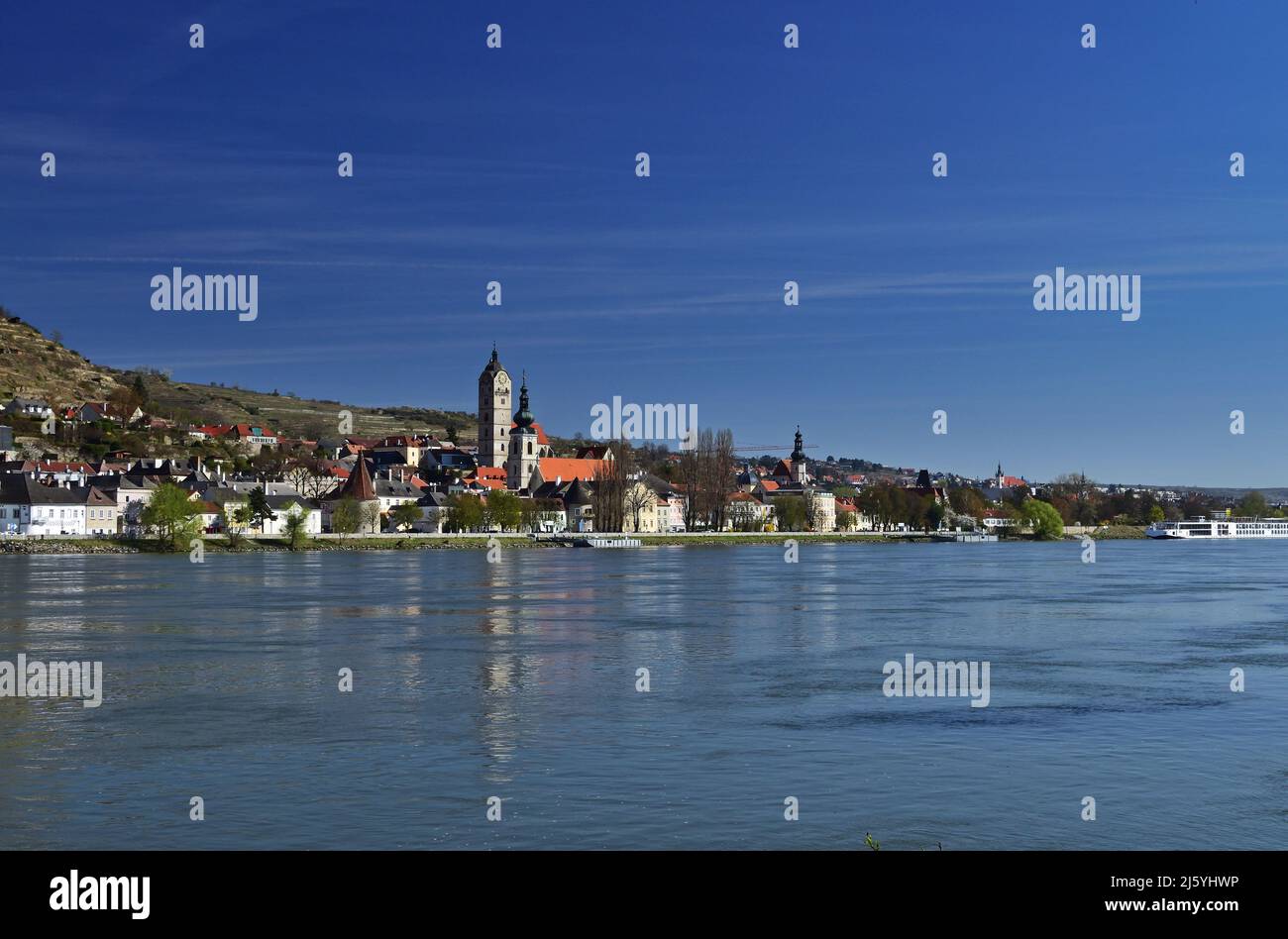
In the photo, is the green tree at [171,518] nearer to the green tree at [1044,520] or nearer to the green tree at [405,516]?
the green tree at [405,516]

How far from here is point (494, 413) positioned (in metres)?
162

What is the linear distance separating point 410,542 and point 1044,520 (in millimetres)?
80404

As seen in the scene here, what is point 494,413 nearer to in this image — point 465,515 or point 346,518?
point 465,515

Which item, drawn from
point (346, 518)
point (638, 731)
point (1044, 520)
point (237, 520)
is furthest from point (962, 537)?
point (638, 731)

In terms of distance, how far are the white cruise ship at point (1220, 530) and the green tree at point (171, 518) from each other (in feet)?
419

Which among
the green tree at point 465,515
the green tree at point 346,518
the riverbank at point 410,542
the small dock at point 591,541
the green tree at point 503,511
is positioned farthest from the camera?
the green tree at point 503,511

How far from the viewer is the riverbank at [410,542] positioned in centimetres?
8775

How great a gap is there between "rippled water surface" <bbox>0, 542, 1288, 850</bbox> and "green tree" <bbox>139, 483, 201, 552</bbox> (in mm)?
46568

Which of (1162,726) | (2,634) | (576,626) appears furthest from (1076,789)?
(2,634)

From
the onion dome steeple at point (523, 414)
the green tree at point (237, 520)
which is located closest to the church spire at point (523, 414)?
the onion dome steeple at point (523, 414)

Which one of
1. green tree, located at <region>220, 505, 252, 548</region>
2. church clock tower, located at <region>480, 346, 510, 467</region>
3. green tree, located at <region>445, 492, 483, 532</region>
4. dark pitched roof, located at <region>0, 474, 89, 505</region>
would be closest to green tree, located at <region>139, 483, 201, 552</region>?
green tree, located at <region>220, 505, 252, 548</region>

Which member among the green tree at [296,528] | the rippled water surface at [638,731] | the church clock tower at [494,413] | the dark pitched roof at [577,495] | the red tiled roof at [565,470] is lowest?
the rippled water surface at [638,731]

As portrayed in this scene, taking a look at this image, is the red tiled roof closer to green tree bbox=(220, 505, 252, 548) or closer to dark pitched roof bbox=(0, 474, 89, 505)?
green tree bbox=(220, 505, 252, 548)

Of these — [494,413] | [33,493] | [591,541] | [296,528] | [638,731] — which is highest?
[494,413]
